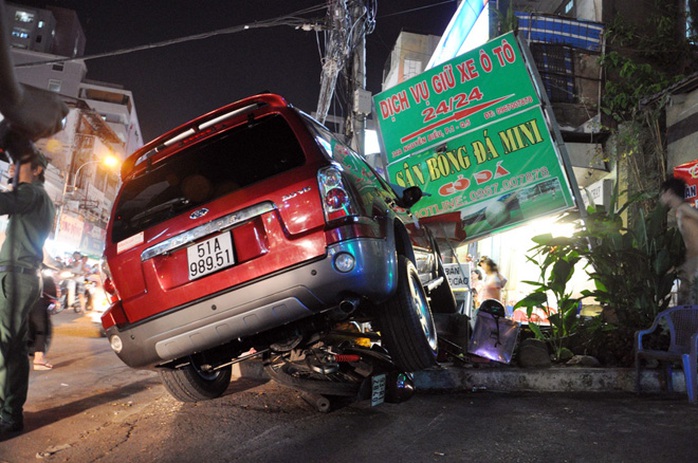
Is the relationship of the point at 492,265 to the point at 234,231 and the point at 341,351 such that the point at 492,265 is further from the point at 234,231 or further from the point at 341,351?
the point at 234,231

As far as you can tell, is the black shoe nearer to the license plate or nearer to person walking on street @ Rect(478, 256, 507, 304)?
the license plate

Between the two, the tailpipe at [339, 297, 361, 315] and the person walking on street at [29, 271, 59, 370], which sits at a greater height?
the tailpipe at [339, 297, 361, 315]

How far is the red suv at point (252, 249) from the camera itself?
9.36 ft

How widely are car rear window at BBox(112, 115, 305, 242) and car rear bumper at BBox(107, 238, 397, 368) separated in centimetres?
64

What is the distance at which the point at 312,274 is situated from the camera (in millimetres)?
2797

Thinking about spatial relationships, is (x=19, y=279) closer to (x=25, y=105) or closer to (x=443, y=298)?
(x=25, y=105)

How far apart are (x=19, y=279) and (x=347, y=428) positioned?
241 cm

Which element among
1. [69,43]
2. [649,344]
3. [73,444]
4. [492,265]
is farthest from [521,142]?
[69,43]

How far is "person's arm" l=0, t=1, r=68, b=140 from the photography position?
4.65 feet

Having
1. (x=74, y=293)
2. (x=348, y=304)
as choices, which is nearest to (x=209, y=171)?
(x=348, y=304)

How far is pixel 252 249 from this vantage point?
9.63 feet

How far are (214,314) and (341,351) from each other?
3.47 ft

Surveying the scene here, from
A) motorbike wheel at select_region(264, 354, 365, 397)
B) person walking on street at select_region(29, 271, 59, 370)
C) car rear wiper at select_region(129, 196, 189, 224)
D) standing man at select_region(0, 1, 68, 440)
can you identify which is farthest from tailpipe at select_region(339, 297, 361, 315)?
person walking on street at select_region(29, 271, 59, 370)

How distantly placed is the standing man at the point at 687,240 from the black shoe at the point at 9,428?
229 inches
